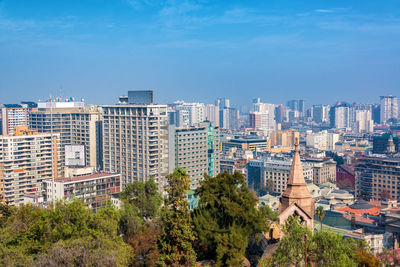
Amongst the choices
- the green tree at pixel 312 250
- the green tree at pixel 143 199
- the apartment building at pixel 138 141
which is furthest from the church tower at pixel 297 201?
the apartment building at pixel 138 141

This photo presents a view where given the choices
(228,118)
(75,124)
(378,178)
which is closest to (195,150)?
(75,124)

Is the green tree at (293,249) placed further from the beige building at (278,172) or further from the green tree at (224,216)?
the beige building at (278,172)

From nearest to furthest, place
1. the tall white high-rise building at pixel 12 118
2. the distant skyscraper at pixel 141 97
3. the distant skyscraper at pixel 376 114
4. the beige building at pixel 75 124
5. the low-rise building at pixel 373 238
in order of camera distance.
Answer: the low-rise building at pixel 373 238 → the distant skyscraper at pixel 141 97 → the beige building at pixel 75 124 → the tall white high-rise building at pixel 12 118 → the distant skyscraper at pixel 376 114

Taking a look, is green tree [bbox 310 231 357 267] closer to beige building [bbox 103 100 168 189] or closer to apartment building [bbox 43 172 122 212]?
apartment building [bbox 43 172 122 212]

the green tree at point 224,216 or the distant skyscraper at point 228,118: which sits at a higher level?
the distant skyscraper at point 228,118

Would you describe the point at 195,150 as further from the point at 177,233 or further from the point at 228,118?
the point at 228,118

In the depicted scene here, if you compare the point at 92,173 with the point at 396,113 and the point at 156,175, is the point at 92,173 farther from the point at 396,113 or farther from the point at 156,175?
the point at 396,113

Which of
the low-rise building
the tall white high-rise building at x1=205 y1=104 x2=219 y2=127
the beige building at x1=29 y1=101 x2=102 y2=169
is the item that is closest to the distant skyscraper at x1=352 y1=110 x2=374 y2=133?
the tall white high-rise building at x1=205 y1=104 x2=219 y2=127

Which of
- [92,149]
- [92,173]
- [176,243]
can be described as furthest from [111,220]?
[92,149]
